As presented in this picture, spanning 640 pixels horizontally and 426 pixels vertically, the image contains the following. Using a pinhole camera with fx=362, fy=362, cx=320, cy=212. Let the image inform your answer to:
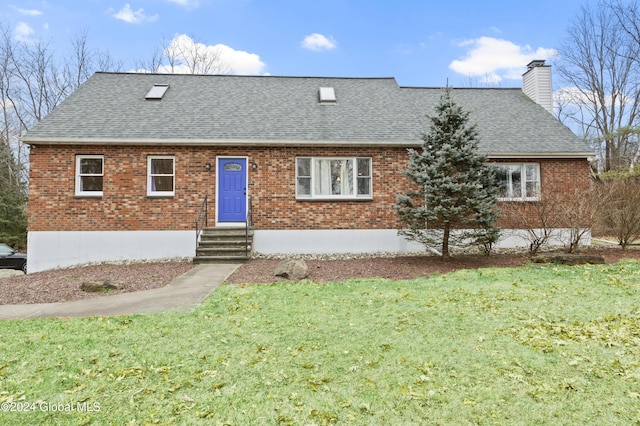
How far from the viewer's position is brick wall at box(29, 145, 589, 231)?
1117 centimetres

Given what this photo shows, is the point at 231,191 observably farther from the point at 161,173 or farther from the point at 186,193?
the point at 161,173

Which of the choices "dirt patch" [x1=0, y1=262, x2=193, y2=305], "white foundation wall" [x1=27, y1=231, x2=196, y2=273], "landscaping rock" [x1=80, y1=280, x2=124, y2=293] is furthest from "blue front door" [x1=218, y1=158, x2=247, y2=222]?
"landscaping rock" [x1=80, y1=280, x2=124, y2=293]

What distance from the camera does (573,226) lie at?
991 centimetres

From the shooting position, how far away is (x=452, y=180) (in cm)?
948

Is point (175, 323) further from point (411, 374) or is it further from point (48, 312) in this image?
point (411, 374)

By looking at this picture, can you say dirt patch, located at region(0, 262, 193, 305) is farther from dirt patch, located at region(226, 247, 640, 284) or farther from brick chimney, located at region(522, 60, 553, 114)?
brick chimney, located at region(522, 60, 553, 114)

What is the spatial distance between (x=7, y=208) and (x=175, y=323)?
2437 cm

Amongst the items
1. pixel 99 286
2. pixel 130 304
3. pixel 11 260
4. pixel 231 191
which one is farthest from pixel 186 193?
pixel 11 260

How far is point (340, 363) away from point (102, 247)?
34.2 feet

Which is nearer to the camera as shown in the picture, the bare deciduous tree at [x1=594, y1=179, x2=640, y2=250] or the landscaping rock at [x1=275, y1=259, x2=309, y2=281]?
the landscaping rock at [x1=275, y1=259, x2=309, y2=281]

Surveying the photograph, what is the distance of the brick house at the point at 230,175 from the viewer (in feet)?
36.8

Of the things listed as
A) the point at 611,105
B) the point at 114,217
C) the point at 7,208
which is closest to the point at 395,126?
the point at 114,217

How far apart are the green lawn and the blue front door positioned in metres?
5.96

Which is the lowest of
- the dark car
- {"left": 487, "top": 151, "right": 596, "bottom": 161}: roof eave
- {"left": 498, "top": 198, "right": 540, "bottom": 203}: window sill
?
the dark car
